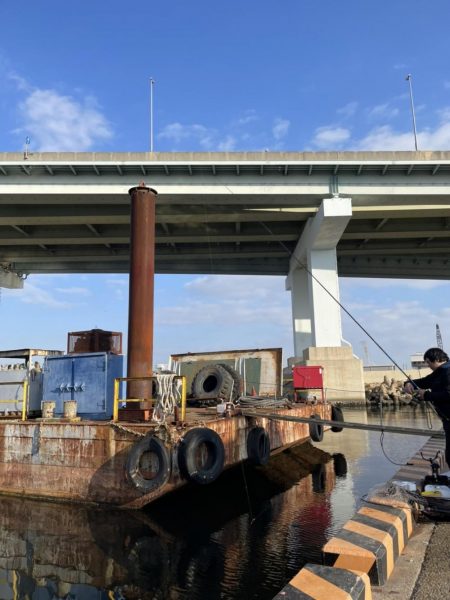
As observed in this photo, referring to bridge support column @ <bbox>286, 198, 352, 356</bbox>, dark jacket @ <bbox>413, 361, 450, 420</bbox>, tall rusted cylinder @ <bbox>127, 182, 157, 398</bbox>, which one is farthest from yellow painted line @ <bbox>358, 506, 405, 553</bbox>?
bridge support column @ <bbox>286, 198, 352, 356</bbox>

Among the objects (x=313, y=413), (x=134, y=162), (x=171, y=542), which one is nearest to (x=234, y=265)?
(x=134, y=162)

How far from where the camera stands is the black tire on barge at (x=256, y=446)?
12.6 metres

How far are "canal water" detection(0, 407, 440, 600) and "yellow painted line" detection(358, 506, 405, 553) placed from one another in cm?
176

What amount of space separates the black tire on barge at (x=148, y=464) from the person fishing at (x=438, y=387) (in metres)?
5.71

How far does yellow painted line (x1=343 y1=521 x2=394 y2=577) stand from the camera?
4.30 m

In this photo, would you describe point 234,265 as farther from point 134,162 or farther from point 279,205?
point 134,162

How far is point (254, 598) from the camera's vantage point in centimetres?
566

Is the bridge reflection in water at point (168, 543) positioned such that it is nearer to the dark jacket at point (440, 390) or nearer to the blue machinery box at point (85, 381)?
the blue machinery box at point (85, 381)

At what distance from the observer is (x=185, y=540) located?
8008 mm

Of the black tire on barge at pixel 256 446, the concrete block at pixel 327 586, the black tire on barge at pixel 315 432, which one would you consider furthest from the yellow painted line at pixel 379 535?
the black tire on barge at pixel 315 432

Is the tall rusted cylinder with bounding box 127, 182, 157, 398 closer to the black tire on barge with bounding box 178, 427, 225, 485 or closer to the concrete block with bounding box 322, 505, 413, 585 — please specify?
the black tire on barge with bounding box 178, 427, 225, 485

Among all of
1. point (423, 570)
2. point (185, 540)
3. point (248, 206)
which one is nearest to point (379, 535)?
Result: point (423, 570)

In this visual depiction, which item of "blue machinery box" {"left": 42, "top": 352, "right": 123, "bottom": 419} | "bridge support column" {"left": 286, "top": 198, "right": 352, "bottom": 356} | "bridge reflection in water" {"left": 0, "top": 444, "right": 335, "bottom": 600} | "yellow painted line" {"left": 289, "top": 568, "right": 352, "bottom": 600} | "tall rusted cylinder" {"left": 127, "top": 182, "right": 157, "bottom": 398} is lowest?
"bridge reflection in water" {"left": 0, "top": 444, "right": 335, "bottom": 600}

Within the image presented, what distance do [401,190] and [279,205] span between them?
27.5 ft
